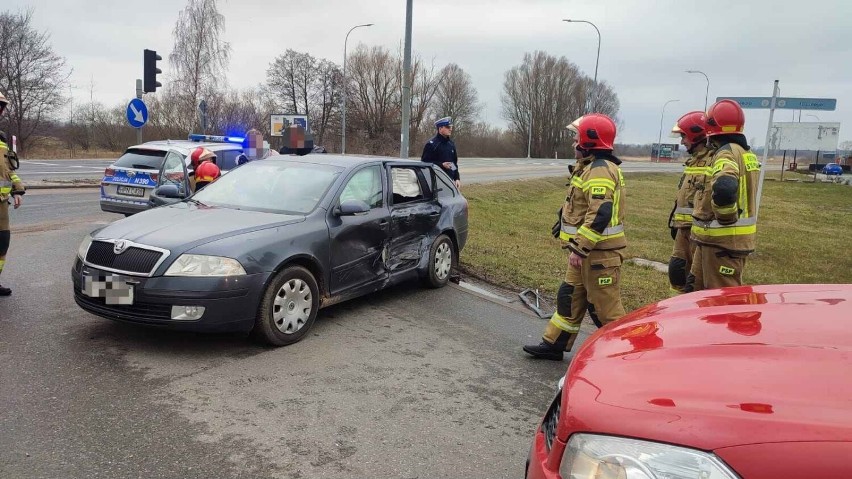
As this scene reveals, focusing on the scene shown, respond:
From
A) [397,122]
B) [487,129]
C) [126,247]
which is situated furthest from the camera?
[487,129]

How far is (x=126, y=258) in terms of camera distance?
4316mm

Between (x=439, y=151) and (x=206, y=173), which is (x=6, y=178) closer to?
(x=206, y=173)

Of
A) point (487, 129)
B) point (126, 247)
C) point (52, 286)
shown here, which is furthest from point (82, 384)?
point (487, 129)

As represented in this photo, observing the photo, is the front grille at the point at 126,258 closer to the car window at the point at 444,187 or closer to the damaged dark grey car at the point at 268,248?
the damaged dark grey car at the point at 268,248

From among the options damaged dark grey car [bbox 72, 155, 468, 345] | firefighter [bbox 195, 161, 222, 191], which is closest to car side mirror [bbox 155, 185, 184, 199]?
damaged dark grey car [bbox 72, 155, 468, 345]

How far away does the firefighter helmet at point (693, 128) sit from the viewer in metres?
5.64

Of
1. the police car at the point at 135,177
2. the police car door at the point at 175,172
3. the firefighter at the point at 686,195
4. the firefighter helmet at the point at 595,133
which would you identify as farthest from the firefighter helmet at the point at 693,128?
the police car at the point at 135,177

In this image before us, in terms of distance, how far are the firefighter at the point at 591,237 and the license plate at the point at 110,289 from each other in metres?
3.06

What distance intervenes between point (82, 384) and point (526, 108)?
82.7 m

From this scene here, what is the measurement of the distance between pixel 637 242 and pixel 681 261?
6.45 m

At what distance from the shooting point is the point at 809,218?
1895 centimetres

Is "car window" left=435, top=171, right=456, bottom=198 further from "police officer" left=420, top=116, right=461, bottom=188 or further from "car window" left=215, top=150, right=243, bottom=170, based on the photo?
"car window" left=215, top=150, right=243, bottom=170

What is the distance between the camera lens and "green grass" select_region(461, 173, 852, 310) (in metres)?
7.95

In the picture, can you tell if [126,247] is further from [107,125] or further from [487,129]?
[487,129]
